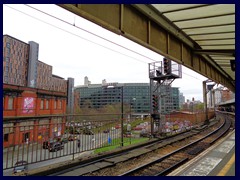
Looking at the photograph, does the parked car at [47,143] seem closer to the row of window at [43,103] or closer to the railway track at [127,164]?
the railway track at [127,164]

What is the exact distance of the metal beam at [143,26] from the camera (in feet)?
13.5

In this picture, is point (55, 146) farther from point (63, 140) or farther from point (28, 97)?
point (28, 97)

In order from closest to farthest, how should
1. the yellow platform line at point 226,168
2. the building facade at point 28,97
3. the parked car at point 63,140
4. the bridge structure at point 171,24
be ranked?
the bridge structure at point 171,24 < the yellow platform line at point 226,168 < the building facade at point 28,97 < the parked car at point 63,140

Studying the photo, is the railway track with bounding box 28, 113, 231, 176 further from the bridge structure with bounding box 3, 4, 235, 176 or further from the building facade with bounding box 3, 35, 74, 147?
the building facade with bounding box 3, 35, 74, 147

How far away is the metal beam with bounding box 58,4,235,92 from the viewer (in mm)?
4129

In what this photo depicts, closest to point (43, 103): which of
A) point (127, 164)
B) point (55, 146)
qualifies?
point (55, 146)

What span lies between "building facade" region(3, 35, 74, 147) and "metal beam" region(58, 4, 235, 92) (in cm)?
289

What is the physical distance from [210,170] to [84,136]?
13.9 feet

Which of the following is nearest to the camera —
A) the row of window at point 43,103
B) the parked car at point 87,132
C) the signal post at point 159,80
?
the parked car at point 87,132

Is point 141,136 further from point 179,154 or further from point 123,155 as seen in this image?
point 123,155

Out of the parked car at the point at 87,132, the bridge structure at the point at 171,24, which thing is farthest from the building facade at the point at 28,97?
the bridge structure at the point at 171,24

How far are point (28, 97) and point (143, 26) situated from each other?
34.7 metres

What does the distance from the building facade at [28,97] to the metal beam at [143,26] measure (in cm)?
289
